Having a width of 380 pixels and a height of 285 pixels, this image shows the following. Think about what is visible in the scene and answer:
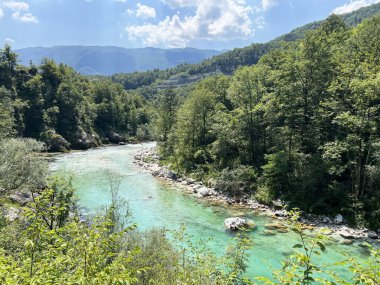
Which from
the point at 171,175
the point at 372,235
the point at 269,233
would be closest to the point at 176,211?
the point at 269,233

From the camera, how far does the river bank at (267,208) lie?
22.9m

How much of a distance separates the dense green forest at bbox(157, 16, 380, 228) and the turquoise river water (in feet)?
15.4

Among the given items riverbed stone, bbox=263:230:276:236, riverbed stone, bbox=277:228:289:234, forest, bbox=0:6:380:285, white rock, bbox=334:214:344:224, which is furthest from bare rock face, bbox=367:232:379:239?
riverbed stone, bbox=263:230:276:236

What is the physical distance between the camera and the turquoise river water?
2055 cm

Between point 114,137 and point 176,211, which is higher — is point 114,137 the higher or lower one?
the lower one

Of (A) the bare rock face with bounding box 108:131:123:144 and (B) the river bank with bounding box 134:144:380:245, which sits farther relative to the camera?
(A) the bare rock face with bounding box 108:131:123:144

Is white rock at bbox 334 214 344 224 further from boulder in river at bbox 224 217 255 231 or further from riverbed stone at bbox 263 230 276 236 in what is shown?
boulder in river at bbox 224 217 255 231

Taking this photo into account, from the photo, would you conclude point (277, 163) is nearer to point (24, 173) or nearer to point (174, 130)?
point (24, 173)

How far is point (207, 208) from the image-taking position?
30.9 m

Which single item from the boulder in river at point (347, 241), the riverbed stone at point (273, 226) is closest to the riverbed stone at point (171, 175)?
the riverbed stone at point (273, 226)

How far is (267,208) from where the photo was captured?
1182 inches

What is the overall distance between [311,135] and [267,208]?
9.07 meters

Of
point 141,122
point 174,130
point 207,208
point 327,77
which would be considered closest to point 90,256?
point 207,208

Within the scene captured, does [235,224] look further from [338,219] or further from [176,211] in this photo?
[338,219]
